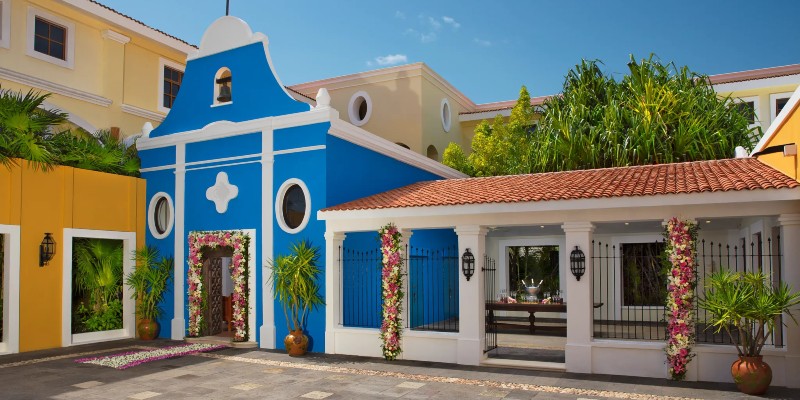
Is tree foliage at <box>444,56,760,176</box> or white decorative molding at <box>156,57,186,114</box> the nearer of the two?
tree foliage at <box>444,56,760,176</box>

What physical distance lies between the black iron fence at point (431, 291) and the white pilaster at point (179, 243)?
19.0 feet

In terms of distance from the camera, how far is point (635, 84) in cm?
2188

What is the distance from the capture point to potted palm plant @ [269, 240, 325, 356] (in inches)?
532

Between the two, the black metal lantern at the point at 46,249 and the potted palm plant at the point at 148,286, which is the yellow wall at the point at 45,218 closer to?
the black metal lantern at the point at 46,249

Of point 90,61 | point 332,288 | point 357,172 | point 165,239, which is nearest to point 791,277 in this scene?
point 332,288

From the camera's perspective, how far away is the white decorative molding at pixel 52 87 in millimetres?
16766

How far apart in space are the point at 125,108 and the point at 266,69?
6978 millimetres

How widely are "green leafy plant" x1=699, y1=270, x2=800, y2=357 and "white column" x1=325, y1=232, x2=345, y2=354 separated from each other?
7.21 meters

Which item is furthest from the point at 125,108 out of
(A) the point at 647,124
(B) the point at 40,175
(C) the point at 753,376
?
(C) the point at 753,376

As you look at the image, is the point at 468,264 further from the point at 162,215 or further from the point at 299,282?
the point at 162,215

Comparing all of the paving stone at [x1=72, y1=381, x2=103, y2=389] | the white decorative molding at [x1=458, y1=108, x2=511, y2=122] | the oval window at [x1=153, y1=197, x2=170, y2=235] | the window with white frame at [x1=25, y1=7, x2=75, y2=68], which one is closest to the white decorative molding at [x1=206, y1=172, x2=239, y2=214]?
the oval window at [x1=153, y1=197, x2=170, y2=235]

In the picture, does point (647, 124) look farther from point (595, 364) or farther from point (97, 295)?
point (97, 295)

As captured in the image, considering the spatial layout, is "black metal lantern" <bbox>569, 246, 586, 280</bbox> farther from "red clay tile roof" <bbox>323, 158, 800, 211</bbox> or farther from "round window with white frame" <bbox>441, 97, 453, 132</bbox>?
"round window with white frame" <bbox>441, 97, 453, 132</bbox>

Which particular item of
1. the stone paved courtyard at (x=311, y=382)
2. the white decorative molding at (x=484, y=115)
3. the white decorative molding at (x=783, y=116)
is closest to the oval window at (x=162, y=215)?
the stone paved courtyard at (x=311, y=382)
